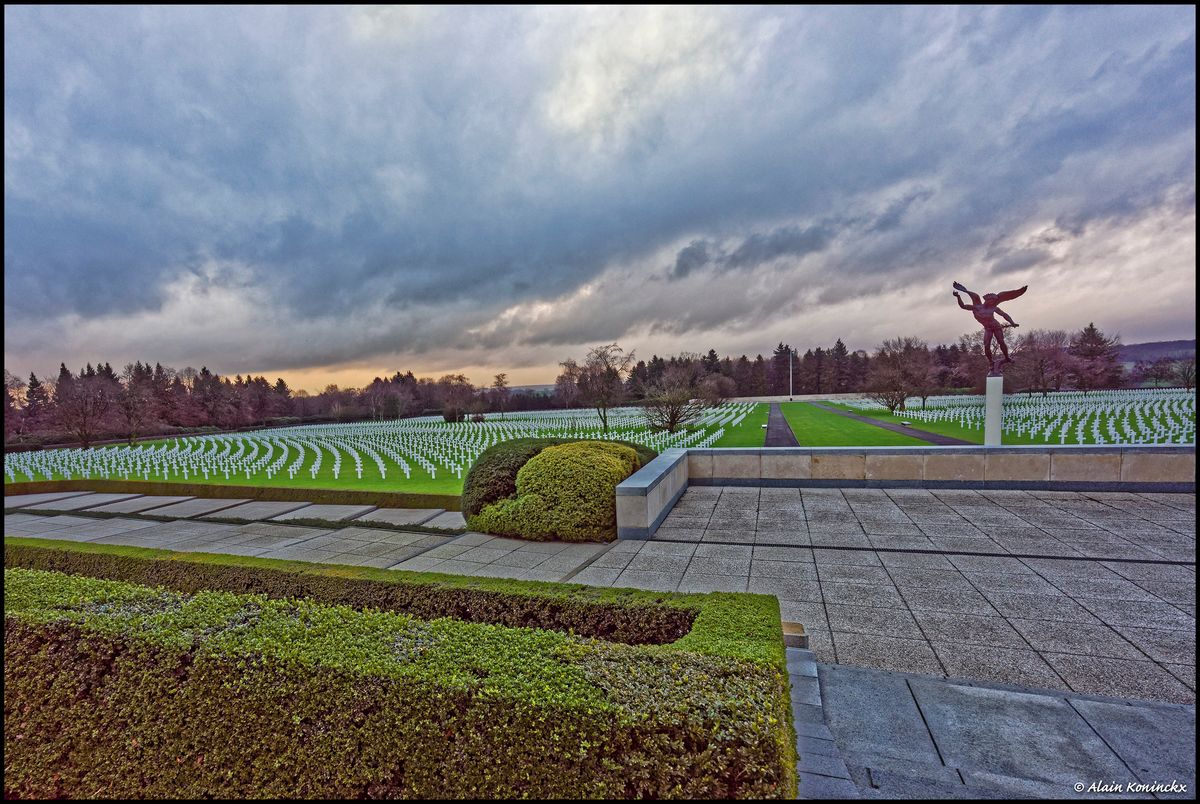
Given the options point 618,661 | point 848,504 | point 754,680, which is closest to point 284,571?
point 618,661

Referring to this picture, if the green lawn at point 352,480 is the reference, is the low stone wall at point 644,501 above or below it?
above

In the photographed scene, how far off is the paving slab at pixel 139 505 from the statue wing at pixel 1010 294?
20618 millimetres

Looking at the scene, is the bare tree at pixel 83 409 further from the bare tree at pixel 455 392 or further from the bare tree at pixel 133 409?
the bare tree at pixel 455 392

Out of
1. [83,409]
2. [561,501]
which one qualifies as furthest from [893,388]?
[83,409]

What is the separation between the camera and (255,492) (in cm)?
1356

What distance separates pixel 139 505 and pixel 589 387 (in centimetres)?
2485

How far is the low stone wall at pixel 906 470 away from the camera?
8.81 m

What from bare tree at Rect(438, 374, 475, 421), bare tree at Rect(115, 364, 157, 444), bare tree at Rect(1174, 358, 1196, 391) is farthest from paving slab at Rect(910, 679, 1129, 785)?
bare tree at Rect(438, 374, 475, 421)

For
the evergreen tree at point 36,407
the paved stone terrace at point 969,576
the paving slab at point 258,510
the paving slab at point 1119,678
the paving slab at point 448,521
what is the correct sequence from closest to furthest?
the paving slab at point 1119,678 < the paved stone terrace at point 969,576 < the paving slab at point 448,521 < the paving slab at point 258,510 < the evergreen tree at point 36,407

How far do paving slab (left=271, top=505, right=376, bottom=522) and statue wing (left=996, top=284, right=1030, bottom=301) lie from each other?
14912 millimetres

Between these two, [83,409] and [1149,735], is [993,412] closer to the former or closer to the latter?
[1149,735]

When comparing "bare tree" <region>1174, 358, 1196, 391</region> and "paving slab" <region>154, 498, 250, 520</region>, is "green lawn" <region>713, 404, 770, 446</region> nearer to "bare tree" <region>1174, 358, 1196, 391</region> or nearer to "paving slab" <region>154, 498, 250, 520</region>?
"paving slab" <region>154, 498, 250, 520</region>

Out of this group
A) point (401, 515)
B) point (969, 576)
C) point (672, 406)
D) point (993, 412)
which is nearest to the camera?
point (969, 576)

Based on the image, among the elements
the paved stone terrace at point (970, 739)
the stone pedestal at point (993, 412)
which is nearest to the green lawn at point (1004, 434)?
the stone pedestal at point (993, 412)
